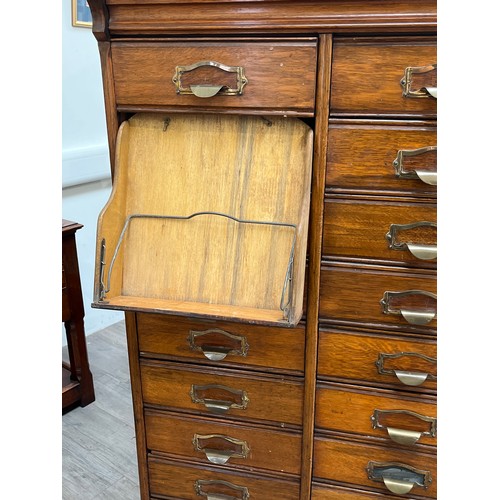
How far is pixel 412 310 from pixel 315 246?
209mm

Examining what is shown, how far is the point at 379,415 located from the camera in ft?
3.61

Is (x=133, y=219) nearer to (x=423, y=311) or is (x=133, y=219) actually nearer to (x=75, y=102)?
(x=423, y=311)

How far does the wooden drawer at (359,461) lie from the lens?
1.11m

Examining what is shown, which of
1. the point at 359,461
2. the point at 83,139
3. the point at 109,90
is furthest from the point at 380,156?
the point at 83,139

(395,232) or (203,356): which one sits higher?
(395,232)

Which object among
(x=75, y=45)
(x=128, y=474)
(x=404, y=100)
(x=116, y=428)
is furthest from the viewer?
(x=75, y=45)

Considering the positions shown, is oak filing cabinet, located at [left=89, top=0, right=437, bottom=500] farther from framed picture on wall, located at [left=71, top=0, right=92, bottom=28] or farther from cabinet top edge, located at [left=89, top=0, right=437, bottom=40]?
framed picture on wall, located at [left=71, top=0, right=92, bottom=28]

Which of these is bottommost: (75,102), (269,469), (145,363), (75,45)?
(269,469)

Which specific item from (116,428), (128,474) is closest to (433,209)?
(128,474)

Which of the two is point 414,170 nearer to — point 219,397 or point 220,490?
point 219,397

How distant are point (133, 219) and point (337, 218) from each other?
1.25ft

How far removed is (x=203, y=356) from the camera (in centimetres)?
115

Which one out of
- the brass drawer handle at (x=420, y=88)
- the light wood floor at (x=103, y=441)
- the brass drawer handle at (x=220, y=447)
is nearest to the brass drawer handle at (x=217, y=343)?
the brass drawer handle at (x=220, y=447)

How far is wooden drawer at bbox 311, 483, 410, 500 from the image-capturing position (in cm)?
116
